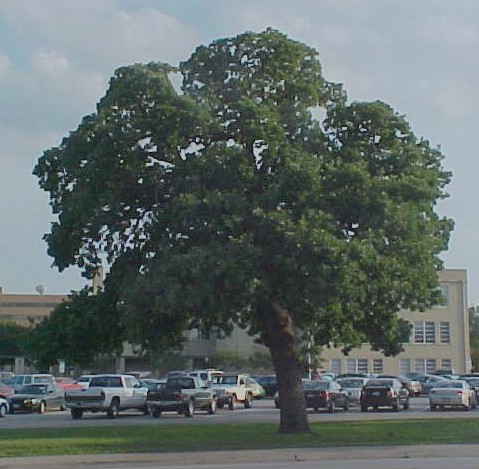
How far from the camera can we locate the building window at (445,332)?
98250mm

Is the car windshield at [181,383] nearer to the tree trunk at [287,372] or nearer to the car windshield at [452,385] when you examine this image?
the car windshield at [452,385]

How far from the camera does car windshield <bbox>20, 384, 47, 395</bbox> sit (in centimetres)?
4822

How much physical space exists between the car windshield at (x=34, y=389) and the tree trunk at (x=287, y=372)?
21.7 m

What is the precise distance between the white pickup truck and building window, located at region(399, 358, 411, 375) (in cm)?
5771

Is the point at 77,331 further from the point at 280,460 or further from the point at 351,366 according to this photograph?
the point at 351,366

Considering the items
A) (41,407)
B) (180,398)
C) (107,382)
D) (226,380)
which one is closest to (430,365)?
(226,380)

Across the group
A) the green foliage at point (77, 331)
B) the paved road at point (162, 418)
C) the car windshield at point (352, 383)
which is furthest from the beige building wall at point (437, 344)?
the green foliage at point (77, 331)

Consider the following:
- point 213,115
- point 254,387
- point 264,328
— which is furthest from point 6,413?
point 213,115

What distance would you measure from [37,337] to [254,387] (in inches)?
1128

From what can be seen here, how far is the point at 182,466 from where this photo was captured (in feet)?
73.6

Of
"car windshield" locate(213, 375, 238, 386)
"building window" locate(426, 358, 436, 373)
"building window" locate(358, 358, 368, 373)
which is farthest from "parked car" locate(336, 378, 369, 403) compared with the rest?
"building window" locate(426, 358, 436, 373)

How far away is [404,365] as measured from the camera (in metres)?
99.4

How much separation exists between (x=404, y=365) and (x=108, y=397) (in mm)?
61469

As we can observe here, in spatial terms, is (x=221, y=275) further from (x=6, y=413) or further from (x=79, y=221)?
(x=6, y=413)
